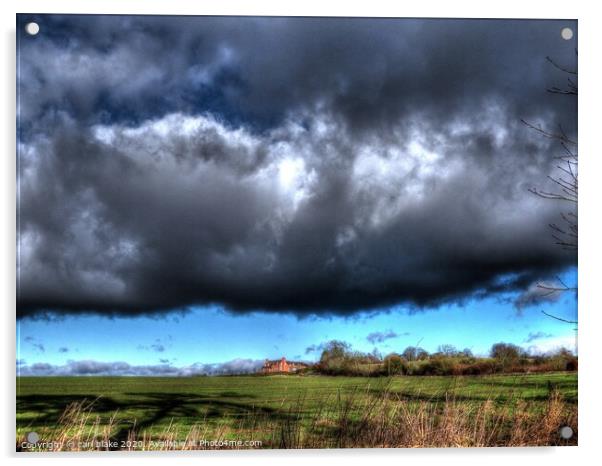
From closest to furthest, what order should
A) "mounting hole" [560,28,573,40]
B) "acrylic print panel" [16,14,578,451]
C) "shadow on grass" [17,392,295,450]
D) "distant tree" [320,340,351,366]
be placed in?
"shadow on grass" [17,392,295,450] → "acrylic print panel" [16,14,578,451] → "distant tree" [320,340,351,366] → "mounting hole" [560,28,573,40]

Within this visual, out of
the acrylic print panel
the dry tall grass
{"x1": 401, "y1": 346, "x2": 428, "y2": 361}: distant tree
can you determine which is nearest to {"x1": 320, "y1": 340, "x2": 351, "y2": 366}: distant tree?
the acrylic print panel

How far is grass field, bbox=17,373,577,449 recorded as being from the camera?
671cm

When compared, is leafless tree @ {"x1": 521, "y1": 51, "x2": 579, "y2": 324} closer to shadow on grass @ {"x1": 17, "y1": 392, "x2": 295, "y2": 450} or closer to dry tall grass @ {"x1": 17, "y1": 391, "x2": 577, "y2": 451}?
dry tall grass @ {"x1": 17, "y1": 391, "x2": 577, "y2": 451}

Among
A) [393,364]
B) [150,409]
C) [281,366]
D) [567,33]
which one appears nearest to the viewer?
[150,409]

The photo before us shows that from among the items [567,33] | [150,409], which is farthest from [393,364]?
[567,33]

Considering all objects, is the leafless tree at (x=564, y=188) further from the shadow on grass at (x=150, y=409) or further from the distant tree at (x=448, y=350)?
the shadow on grass at (x=150, y=409)

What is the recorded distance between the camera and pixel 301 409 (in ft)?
22.6

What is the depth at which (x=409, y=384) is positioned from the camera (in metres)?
6.98

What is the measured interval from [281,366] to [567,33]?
459 cm

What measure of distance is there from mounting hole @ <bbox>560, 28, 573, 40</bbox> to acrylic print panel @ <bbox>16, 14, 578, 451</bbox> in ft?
0.05

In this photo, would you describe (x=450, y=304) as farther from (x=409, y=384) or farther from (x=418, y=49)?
(x=418, y=49)

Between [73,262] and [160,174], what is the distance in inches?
48.8

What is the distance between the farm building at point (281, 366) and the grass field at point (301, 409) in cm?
8
